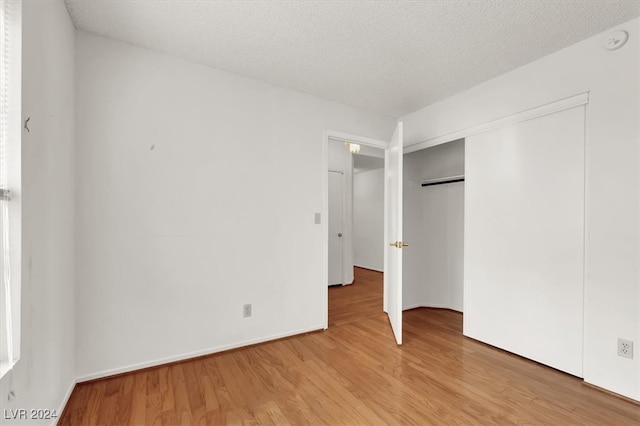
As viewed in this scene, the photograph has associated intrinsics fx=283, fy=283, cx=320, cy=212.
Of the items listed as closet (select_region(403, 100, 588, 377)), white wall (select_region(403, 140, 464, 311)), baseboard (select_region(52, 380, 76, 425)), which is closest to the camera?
baseboard (select_region(52, 380, 76, 425))

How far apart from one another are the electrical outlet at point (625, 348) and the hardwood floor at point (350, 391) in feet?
0.96

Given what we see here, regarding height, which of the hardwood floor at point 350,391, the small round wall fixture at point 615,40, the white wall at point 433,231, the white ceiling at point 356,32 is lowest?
the hardwood floor at point 350,391

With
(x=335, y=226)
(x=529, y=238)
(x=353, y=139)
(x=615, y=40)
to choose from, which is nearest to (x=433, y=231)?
(x=529, y=238)

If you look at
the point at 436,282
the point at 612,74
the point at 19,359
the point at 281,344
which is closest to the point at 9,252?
the point at 19,359

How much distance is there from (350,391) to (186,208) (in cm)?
187

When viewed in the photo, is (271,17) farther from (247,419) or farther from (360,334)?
(360,334)

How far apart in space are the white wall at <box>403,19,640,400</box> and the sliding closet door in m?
0.09

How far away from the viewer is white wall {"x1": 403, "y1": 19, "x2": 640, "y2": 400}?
1.84 m

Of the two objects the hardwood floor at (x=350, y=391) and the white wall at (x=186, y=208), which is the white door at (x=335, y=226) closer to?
the white wall at (x=186, y=208)

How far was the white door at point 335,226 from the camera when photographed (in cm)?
516

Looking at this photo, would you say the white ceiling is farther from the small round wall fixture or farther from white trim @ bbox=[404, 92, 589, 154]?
white trim @ bbox=[404, 92, 589, 154]

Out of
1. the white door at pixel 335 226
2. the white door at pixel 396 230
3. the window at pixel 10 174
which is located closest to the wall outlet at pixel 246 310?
the white door at pixel 396 230

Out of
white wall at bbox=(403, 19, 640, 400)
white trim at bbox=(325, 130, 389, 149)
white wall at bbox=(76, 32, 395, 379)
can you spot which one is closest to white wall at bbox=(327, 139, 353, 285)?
white trim at bbox=(325, 130, 389, 149)

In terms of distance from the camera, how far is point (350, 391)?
193 centimetres
